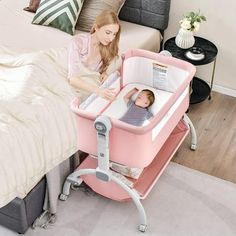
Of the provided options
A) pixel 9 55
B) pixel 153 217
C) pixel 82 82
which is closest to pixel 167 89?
pixel 82 82

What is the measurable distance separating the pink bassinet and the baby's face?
0.07 metres

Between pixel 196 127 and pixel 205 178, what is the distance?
48 centimetres

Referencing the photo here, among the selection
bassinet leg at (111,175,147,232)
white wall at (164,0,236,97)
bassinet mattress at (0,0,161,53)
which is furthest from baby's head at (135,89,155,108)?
white wall at (164,0,236,97)

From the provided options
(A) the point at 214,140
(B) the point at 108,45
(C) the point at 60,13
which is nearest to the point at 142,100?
(B) the point at 108,45

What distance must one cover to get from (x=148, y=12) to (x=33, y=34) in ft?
2.64

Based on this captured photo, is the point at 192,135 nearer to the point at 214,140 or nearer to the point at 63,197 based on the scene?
the point at 214,140

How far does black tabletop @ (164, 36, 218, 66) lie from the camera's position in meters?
3.11

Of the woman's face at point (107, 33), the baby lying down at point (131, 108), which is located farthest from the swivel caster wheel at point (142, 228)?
the woman's face at point (107, 33)

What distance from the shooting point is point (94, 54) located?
104 inches

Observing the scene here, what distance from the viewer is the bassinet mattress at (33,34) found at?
307cm

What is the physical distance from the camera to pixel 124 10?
11.3ft

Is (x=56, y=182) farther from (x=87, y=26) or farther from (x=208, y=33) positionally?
(x=208, y=33)

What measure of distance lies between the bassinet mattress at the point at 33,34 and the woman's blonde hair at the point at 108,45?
0.37 meters

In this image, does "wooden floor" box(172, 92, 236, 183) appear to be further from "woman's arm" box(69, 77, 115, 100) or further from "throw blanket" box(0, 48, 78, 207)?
"throw blanket" box(0, 48, 78, 207)
